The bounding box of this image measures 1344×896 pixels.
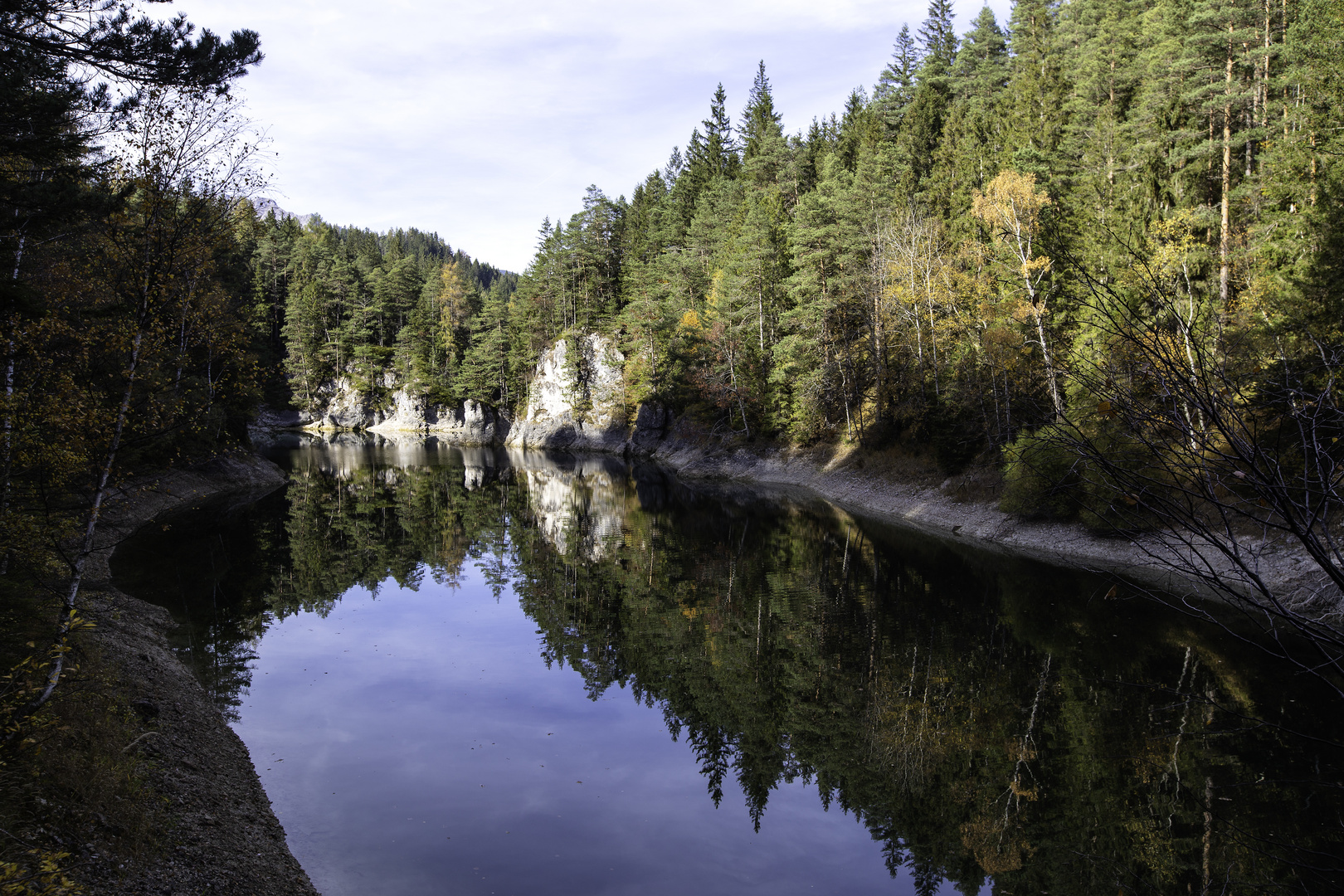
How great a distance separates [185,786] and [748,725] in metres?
9.09

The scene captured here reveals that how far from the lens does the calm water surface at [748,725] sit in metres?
9.79

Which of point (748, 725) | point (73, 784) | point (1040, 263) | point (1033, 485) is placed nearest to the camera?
point (73, 784)

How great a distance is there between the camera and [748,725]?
14102 millimetres

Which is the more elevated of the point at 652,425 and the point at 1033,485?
the point at 652,425

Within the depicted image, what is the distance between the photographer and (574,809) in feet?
36.8

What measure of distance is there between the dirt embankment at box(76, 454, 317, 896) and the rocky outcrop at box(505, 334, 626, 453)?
58191 millimetres

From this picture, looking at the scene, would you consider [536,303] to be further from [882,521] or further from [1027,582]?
[1027,582]

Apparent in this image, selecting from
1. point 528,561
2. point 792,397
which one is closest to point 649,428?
point 792,397

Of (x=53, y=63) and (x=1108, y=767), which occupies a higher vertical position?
(x=53, y=63)

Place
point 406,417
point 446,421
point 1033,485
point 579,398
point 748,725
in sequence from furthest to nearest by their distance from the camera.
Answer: point 406,417, point 446,421, point 579,398, point 1033,485, point 748,725

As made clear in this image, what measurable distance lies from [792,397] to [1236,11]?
28.5 meters

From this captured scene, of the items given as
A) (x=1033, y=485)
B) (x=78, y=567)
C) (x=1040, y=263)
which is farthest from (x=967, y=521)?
(x=78, y=567)

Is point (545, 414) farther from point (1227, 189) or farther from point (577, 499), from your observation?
point (1227, 189)

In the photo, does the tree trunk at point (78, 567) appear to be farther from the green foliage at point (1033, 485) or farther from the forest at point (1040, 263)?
the green foliage at point (1033, 485)
